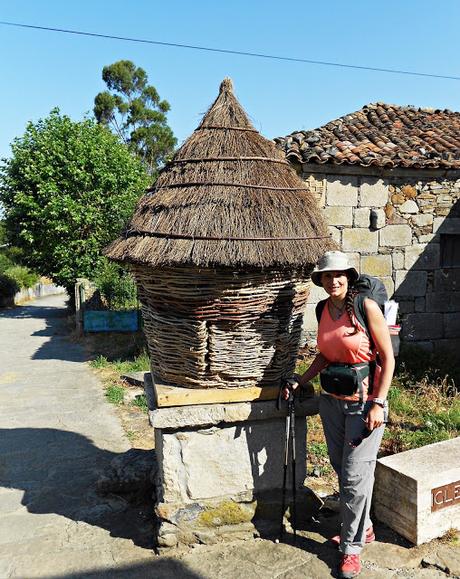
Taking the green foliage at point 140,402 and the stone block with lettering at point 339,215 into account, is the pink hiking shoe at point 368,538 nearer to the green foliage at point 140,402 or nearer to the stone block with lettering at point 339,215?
the green foliage at point 140,402

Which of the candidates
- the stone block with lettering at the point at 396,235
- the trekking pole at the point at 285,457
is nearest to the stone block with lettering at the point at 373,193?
the stone block with lettering at the point at 396,235

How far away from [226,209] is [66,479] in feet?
9.61

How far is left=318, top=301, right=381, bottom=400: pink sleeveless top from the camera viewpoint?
2.66 m

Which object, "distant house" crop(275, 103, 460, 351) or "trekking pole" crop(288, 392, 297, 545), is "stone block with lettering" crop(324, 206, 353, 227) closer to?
"distant house" crop(275, 103, 460, 351)

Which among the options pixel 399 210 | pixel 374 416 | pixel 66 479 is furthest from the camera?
pixel 399 210

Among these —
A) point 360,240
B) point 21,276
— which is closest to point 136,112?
point 21,276

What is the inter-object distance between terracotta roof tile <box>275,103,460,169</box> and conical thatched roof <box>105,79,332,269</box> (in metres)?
4.74

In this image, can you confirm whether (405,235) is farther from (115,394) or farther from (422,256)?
(115,394)

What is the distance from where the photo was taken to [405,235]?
850 cm

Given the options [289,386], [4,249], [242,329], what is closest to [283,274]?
[242,329]

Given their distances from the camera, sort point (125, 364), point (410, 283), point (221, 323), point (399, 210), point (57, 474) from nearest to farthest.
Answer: point (221, 323) < point (57, 474) < point (399, 210) < point (410, 283) < point (125, 364)

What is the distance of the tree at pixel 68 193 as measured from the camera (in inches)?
597

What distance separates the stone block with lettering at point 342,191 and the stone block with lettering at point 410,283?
4.85 feet

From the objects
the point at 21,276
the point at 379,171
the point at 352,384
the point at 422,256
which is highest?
the point at 379,171
